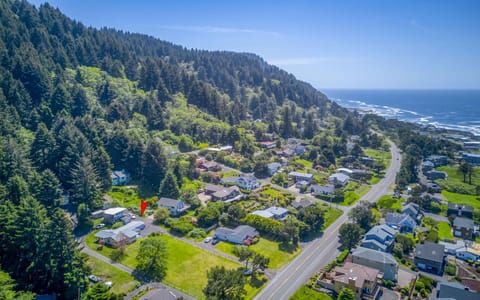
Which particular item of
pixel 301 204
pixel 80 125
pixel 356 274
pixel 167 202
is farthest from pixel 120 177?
pixel 356 274

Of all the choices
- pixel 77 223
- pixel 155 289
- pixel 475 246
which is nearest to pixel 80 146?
pixel 77 223

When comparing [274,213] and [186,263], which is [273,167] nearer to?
[274,213]

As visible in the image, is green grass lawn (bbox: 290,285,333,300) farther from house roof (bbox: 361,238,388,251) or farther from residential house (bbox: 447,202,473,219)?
residential house (bbox: 447,202,473,219)

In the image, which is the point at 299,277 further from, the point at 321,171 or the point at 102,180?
the point at 321,171

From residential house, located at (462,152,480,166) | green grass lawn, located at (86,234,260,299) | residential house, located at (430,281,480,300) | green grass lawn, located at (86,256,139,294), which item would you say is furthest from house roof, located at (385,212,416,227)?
residential house, located at (462,152,480,166)

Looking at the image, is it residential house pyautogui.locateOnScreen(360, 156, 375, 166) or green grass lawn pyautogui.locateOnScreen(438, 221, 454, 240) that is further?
residential house pyautogui.locateOnScreen(360, 156, 375, 166)

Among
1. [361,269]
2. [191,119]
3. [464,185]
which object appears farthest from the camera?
[191,119]
